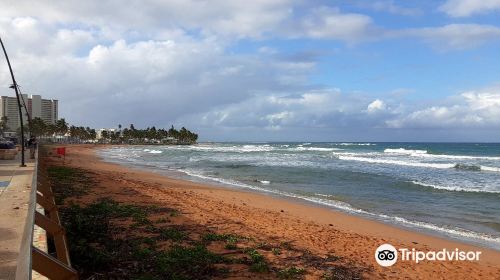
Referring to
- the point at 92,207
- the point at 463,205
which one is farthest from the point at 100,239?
the point at 463,205

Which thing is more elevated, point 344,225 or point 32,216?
point 32,216

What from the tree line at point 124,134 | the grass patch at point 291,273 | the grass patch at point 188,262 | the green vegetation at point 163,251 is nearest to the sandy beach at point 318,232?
the grass patch at point 291,273

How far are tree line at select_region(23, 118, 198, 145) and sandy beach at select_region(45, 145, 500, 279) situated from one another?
106 metres

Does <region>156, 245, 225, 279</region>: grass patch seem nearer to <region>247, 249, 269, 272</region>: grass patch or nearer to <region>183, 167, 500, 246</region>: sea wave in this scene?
<region>247, 249, 269, 272</region>: grass patch

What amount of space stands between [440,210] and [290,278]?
9.79 m

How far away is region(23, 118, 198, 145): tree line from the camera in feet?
408

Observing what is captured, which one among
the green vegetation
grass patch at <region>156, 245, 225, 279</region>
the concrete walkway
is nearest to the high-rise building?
the concrete walkway

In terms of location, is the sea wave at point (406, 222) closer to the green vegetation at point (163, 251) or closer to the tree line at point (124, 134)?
the green vegetation at point (163, 251)

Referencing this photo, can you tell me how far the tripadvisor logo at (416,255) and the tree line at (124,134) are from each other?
11289 cm

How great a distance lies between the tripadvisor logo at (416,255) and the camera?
7852 millimetres

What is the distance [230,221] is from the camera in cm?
1021

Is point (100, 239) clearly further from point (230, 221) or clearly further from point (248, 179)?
point (248, 179)

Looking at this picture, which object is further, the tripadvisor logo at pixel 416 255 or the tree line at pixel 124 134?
the tree line at pixel 124 134

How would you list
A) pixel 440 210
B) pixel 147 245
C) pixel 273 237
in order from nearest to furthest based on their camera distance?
pixel 147 245
pixel 273 237
pixel 440 210
